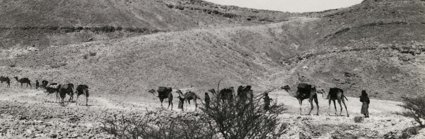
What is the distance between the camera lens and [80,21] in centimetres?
8369

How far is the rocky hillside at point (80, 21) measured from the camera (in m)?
78.6

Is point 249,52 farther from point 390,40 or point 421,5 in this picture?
point 421,5

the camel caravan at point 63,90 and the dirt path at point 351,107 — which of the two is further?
the dirt path at point 351,107

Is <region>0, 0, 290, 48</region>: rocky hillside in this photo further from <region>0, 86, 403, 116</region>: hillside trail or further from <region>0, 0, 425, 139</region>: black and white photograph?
<region>0, 86, 403, 116</region>: hillside trail

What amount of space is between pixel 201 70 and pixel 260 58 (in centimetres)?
1960

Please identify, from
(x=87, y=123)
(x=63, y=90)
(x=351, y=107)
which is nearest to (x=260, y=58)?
(x=351, y=107)

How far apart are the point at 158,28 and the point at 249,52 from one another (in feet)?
52.8

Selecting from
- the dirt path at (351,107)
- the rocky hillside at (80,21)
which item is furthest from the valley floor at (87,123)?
the rocky hillside at (80,21)

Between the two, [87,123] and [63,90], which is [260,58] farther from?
[87,123]

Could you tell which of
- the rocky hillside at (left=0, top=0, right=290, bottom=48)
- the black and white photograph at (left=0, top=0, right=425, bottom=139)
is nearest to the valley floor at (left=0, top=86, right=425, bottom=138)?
the black and white photograph at (left=0, top=0, right=425, bottom=139)

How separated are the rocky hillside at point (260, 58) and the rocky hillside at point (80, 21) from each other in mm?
2282

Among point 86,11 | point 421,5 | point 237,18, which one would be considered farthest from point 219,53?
point 237,18

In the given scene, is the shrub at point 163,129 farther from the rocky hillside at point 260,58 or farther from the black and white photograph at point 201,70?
the rocky hillside at point 260,58

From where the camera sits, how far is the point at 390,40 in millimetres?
77625
